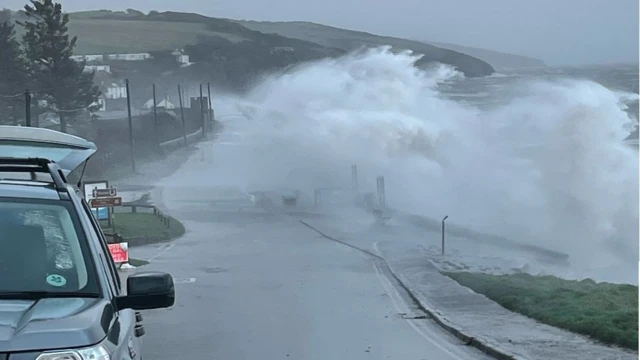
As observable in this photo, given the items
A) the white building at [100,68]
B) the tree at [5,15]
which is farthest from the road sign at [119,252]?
the white building at [100,68]

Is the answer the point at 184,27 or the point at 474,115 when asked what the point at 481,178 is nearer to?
the point at 474,115

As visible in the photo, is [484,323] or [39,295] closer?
[39,295]

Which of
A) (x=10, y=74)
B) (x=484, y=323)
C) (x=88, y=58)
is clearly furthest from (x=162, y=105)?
(x=484, y=323)

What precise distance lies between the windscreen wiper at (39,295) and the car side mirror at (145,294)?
0.16 m

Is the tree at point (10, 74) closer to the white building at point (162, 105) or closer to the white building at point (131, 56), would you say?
the white building at point (131, 56)

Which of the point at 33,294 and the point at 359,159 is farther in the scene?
the point at 359,159

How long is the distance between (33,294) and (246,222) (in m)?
42.3

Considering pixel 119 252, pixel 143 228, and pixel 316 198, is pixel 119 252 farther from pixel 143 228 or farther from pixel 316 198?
pixel 316 198

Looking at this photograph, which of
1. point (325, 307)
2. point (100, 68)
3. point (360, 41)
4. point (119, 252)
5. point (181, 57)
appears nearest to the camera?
point (325, 307)

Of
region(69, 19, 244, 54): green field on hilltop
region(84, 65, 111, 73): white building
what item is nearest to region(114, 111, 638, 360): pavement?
region(69, 19, 244, 54): green field on hilltop

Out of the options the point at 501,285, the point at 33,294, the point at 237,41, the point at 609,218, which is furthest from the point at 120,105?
the point at 33,294

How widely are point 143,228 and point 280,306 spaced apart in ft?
75.6

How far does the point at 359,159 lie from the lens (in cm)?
5906

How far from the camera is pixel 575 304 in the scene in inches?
609
